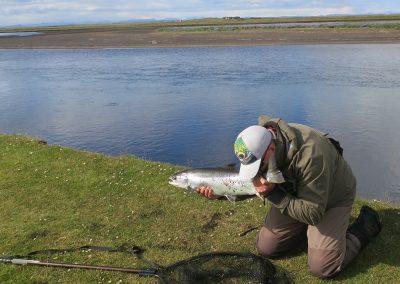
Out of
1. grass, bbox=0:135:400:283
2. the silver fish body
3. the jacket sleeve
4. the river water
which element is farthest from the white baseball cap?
the river water

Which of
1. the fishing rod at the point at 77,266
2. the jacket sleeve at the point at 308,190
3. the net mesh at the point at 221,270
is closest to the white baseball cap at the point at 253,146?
the jacket sleeve at the point at 308,190

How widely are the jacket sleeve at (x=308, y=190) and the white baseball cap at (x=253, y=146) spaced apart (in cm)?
47

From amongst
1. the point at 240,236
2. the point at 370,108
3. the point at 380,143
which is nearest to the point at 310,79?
the point at 370,108

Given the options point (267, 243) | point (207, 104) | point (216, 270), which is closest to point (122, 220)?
point (216, 270)

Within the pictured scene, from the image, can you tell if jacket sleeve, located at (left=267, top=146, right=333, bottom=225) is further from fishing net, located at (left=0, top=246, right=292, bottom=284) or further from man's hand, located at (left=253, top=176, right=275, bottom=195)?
fishing net, located at (left=0, top=246, right=292, bottom=284)

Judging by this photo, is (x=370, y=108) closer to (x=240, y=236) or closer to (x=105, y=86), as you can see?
(x=240, y=236)

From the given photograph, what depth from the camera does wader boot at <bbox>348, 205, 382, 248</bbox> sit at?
6.05 metres

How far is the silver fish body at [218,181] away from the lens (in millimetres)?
5754

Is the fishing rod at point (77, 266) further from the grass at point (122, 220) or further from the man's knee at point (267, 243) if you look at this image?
the man's knee at point (267, 243)

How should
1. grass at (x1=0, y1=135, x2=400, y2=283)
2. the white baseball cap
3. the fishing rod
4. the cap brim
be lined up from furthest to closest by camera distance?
grass at (x1=0, y1=135, x2=400, y2=283) < the fishing rod < the cap brim < the white baseball cap

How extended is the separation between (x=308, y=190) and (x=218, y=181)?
1.45 metres

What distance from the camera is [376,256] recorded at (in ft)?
19.9

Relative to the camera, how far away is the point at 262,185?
16.5 feet

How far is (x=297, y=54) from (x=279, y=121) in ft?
103
